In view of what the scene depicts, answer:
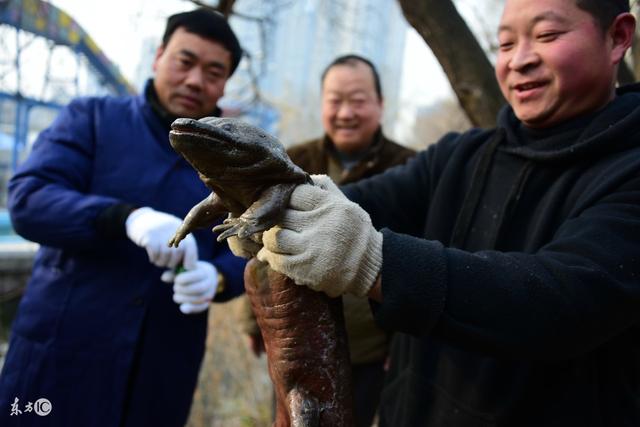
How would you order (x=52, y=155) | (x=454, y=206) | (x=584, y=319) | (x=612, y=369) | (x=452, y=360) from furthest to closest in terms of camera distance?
(x=52, y=155)
(x=454, y=206)
(x=452, y=360)
(x=612, y=369)
(x=584, y=319)

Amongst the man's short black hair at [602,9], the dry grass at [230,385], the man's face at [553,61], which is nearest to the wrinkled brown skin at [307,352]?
the man's face at [553,61]

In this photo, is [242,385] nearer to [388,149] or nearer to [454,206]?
[388,149]

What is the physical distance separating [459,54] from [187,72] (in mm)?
1444

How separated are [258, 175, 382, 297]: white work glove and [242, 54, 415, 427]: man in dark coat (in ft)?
5.30

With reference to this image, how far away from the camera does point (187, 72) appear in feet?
8.09

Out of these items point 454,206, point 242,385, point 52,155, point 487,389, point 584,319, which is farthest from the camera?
point 242,385

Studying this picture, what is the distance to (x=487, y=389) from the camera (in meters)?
1.59

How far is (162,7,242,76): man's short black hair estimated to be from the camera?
8.09ft

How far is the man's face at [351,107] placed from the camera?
301 cm

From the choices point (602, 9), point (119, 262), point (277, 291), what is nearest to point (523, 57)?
point (602, 9)

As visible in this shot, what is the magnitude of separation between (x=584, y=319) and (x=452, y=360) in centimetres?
58

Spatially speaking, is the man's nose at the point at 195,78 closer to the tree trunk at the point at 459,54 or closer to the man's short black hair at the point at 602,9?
the tree trunk at the point at 459,54

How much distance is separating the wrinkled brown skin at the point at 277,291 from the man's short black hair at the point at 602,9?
1.03m

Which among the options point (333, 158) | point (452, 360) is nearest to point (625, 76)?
point (333, 158)
